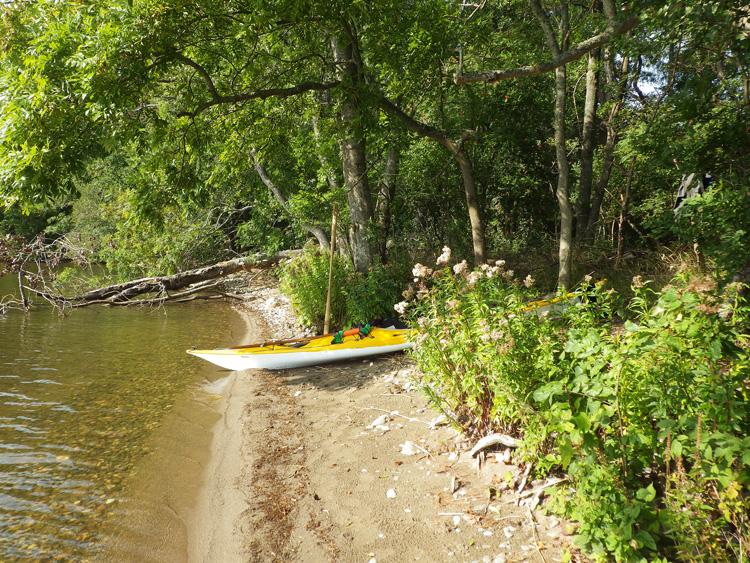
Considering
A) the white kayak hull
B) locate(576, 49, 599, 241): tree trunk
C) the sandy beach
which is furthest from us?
locate(576, 49, 599, 241): tree trunk

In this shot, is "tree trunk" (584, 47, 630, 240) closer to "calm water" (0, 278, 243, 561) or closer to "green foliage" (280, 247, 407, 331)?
"green foliage" (280, 247, 407, 331)

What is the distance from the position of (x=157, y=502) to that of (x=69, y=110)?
532 centimetres

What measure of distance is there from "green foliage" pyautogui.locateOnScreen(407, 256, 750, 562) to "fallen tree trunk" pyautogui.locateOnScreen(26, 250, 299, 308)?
1315cm

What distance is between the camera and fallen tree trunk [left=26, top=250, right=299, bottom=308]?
14.0 meters

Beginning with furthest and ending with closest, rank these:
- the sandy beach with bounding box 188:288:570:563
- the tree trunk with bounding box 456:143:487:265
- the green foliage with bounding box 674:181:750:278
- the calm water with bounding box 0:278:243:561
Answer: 1. the tree trunk with bounding box 456:143:487:265
2. the green foliage with bounding box 674:181:750:278
3. the calm water with bounding box 0:278:243:561
4. the sandy beach with bounding box 188:288:570:563

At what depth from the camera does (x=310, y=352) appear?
7578 millimetres

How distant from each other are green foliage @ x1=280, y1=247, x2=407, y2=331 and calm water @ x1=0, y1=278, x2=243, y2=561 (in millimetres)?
2343

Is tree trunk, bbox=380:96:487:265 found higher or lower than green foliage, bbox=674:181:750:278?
higher

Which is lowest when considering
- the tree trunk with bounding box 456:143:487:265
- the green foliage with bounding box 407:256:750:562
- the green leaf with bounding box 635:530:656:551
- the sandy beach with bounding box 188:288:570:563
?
the sandy beach with bounding box 188:288:570:563

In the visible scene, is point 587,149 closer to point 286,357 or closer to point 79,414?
point 286,357

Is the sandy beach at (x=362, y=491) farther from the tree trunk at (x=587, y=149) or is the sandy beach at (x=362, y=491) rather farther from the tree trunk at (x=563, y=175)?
the tree trunk at (x=587, y=149)

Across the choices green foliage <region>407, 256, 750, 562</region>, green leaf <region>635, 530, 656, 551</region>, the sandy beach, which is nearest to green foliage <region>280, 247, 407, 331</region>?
the sandy beach

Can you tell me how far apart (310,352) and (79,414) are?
346 centimetres

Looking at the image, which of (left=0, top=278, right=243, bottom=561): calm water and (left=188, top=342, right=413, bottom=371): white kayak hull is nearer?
(left=0, top=278, right=243, bottom=561): calm water
